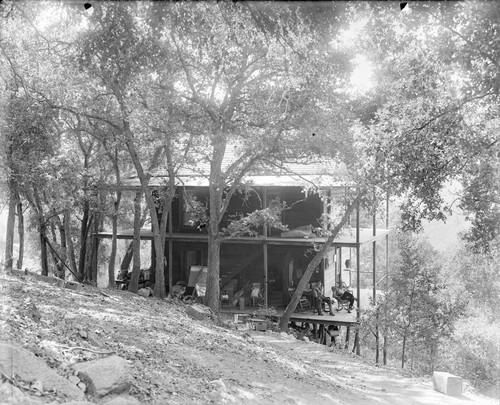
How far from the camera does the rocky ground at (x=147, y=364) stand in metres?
5.80

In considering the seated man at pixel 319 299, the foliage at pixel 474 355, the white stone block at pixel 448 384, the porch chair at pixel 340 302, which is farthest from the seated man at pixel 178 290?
the foliage at pixel 474 355

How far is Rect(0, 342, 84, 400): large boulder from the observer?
218 inches

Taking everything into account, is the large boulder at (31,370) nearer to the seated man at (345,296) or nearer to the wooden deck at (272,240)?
the wooden deck at (272,240)

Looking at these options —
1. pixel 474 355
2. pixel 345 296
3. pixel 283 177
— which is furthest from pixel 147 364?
pixel 474 355

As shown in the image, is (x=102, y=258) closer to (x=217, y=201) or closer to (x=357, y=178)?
(x=217, y=201)

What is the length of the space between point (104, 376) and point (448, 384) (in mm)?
8100

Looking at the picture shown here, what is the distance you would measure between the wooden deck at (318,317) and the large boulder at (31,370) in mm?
15789

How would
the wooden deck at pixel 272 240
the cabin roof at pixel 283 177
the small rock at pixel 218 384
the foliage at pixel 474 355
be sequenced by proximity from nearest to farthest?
the small rock at pixel 218 384
the cabin roof at pixel 283 177
the wooden deck at pixel 272 240
the foliage at pixel 474 355

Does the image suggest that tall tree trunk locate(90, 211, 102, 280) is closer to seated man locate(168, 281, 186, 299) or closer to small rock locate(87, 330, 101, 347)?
seated man locate(168, 281, 186, 299)

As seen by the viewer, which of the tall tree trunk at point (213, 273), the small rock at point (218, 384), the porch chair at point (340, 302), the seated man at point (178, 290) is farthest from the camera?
the seated man at point (178, 290)

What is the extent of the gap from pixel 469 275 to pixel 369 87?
106ft

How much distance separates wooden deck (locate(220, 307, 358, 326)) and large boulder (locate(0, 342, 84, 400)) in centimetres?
1579

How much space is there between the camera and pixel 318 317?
21344 mm

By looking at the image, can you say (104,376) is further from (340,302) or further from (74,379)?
(340,302)
